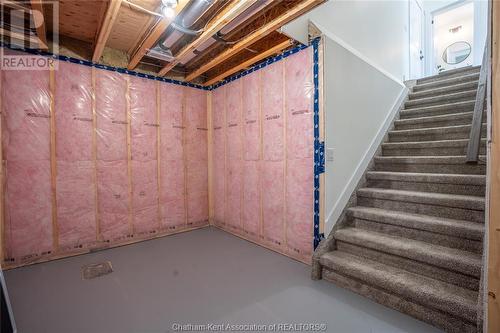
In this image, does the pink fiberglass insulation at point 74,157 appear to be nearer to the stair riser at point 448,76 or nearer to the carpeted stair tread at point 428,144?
the carpeted stair tread at point 428,144

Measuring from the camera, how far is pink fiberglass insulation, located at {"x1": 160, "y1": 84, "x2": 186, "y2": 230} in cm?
396

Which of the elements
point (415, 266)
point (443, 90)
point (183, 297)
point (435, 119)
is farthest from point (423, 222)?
point (443, 90)

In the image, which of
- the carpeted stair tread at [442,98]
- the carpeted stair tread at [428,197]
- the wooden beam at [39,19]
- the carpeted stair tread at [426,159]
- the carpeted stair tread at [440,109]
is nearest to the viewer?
the carpeted stair tread at [428,197]

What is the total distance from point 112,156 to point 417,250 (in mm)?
3913

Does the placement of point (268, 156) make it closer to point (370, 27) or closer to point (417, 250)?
point (417, 250)

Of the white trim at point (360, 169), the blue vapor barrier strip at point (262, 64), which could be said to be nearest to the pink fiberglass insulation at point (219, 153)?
the blue vapor barrier strip at point (262, 64)

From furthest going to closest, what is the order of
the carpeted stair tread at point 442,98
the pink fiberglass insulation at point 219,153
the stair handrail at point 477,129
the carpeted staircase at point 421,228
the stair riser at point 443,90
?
1. the pink fiberglass insulation at point 219,153
2. the stair riser at point 443,90
3. the carpeted stair tread at point 442,98
4. the stair handrail at point 477,129
5. the carpeted staircase at point 421,228

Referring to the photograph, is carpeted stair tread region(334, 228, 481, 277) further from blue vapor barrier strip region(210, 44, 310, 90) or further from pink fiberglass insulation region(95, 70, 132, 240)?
pink fiberglass insulation region(95, 70, 132, 240)

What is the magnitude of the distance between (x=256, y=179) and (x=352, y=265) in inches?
72.2

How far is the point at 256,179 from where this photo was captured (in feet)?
11.9

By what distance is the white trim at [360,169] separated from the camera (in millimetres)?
2652

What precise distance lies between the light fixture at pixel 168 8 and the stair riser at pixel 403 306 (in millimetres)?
3058

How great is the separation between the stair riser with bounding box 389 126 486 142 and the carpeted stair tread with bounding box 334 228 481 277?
1.67m

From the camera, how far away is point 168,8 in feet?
7.39
